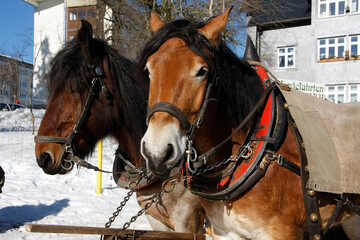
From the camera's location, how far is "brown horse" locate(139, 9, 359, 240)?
1540mm

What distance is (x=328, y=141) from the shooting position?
1.95 metres

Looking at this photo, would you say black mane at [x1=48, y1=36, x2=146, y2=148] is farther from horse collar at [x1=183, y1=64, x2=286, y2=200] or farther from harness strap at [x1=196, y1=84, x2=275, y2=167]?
harness strap at [x1=196, y1=84, x2=275, y2=167]

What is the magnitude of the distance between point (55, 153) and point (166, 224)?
45.9 inches

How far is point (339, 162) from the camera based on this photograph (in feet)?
6.36

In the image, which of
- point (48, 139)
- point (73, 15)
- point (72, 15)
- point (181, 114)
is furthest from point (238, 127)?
point (72, 15)

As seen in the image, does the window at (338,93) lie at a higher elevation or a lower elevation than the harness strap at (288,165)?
higher

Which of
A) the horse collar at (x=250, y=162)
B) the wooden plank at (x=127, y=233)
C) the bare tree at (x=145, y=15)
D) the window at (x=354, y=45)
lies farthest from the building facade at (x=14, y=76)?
the window at (x=354, y=45)

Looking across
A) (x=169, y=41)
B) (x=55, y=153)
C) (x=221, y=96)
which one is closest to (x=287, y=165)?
(x=221, y=96)

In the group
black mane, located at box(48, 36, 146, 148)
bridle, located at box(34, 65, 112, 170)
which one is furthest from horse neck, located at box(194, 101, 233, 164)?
bridle, located at box(34, 65, 112, 170)

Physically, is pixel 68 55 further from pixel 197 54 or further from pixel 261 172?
pixel 261 172

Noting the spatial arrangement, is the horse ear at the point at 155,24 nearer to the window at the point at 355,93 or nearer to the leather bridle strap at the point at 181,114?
the leather bridle strap at the point at 181,114

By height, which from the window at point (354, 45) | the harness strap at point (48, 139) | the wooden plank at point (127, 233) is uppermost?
the window at point (354, 45)

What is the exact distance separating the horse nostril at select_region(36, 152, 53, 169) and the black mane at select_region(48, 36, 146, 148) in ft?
1.63

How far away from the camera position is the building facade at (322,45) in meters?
18.4
